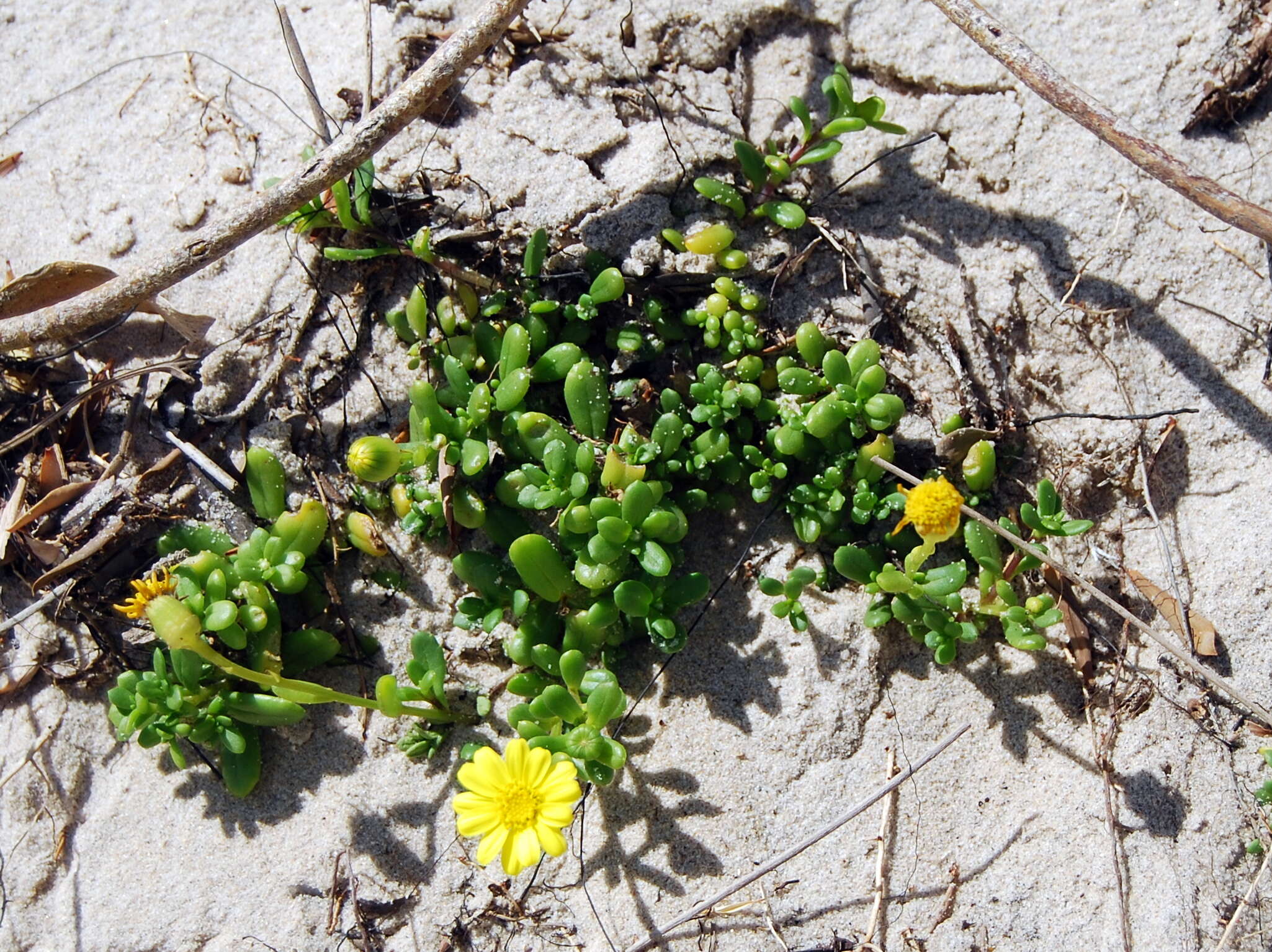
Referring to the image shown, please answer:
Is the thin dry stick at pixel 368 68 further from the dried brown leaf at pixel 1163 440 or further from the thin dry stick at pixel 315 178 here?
the dried brown leaf at pixel 1163 440

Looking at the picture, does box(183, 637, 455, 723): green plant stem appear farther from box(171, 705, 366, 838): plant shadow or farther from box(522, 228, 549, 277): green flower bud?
box(522, 228, 549, 277): green flower bud

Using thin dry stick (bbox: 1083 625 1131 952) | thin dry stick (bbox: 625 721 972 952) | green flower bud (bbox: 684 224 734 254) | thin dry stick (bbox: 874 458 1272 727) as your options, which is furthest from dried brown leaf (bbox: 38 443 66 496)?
thin dry stick (bbox: 1083 625 1131 952)

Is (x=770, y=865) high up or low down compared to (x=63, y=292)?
down

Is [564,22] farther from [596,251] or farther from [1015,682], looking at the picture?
[1015,682]

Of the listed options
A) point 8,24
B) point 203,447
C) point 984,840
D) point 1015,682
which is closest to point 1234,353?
point 1015,682

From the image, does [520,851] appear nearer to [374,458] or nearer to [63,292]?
[374,458]

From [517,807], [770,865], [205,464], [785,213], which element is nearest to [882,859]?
[770,865]
